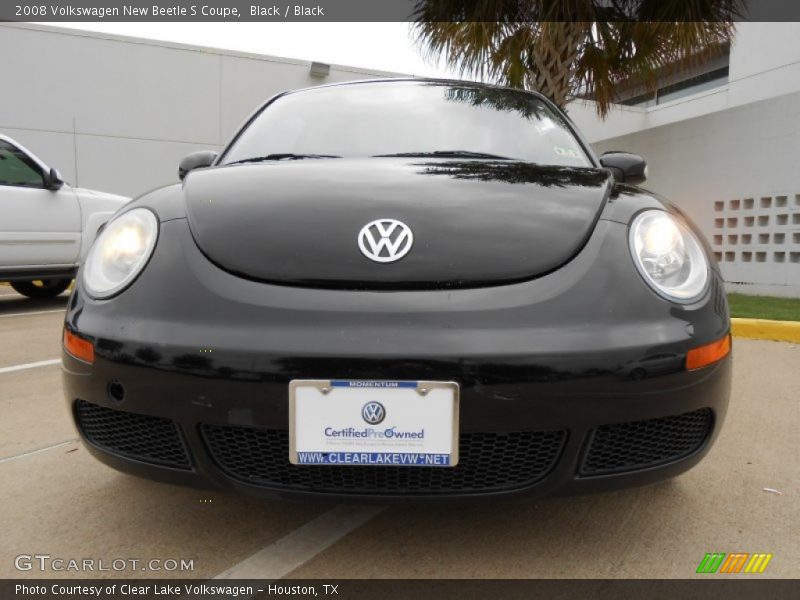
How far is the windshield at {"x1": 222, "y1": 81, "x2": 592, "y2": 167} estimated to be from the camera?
1.95 metres

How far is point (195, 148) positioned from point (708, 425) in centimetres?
990

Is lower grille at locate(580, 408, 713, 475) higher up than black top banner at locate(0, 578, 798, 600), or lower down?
higher up

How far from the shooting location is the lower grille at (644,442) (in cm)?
119

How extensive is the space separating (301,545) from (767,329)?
4235 mm

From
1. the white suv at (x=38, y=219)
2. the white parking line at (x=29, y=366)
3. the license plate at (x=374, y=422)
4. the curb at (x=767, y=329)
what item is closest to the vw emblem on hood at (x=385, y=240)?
the license plate at (x=374, y=422)

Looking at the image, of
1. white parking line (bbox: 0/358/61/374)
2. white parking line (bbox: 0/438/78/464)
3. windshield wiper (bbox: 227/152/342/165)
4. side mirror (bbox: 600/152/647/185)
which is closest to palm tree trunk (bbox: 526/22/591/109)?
side mirror (bbox: 600/152/647/185)

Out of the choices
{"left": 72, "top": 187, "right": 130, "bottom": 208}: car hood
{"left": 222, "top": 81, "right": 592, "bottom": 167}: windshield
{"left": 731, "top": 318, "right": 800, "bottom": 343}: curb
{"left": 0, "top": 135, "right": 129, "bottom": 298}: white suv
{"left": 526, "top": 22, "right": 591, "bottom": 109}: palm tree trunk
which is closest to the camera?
{"left": 222, "top": 81, "right": 592, "bottom": 167}: windshield

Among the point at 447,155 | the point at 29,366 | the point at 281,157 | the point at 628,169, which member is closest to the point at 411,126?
the point at 447,155

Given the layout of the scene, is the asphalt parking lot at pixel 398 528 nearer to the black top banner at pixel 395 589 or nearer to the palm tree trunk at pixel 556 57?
the black top banner at pixel 395 589

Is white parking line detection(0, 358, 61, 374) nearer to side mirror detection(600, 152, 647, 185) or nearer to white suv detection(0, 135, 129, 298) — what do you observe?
white suv detection(0, 135, 129, 298)

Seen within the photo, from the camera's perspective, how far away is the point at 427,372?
1.10 metres

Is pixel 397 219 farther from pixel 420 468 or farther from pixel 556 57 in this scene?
pixel 556 57

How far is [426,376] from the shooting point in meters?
1.10

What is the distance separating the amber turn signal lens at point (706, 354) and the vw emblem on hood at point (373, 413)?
1.98 ft
